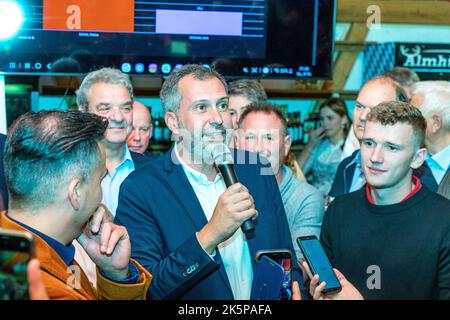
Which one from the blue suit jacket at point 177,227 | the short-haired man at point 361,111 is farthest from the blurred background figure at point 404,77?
the blue suit jacket at point 177,227

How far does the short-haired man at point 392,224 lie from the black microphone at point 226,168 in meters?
0.54

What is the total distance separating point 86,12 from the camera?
3.60m

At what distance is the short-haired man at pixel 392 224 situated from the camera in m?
2.42

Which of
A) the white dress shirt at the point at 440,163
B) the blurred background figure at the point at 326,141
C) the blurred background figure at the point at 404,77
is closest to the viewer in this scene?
the white dress shirt at the point at 440,163

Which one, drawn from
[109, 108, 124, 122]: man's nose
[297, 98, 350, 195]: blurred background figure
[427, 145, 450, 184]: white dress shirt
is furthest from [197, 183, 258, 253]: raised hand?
[297, 98, 350, 195]: blurred background figure

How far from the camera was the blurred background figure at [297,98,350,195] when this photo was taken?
5.71m

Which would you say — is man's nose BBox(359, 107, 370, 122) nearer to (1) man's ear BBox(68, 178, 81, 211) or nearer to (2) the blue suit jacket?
(2) the blue suit jacket

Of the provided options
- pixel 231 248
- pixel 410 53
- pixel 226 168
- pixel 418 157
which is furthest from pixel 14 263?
pixel 410 53

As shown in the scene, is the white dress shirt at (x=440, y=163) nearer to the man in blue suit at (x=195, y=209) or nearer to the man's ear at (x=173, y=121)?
the man in blue suit at (x=195, y=209)

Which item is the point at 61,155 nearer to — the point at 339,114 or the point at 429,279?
the point at 429,279

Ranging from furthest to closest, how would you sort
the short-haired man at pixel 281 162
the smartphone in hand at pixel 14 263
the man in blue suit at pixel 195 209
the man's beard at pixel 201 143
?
1. the short-haired man at pixel 281 162
2. the man's beard at pixel 201 143
3. the man in blue suit at pixel 195 209
4. the smartphone in hand at pixel 14 263

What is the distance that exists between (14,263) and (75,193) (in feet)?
2.20

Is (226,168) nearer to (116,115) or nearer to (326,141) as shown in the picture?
(116,115)
